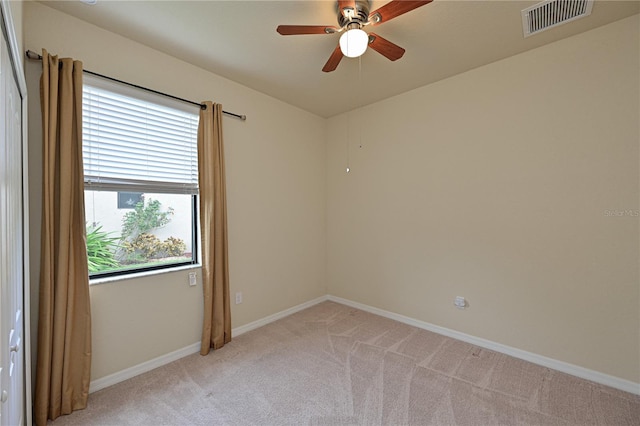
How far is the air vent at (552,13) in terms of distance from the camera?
1.94 m

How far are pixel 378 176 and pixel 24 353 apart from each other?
132 inches

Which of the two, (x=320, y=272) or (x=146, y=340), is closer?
(x=146, y=340)

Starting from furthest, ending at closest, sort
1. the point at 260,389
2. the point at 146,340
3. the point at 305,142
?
the point at 305,142 < the point at 146,340 < the point at 260,389

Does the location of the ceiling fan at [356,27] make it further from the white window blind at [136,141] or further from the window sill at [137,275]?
the window sill at [137,275]

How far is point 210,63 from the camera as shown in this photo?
8.75 ft

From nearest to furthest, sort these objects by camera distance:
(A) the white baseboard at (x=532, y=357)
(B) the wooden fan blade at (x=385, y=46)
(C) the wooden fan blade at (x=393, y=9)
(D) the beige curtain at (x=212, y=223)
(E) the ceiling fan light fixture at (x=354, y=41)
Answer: (C) the wooden fan blade at (x=393, y=9) → (E) the ceiling fan light fixture at (x=354, y=41) → (B) the wooden fan blade at (x=385, y=46) → (A) the white baseboard at (x=532, y=357) → (D) the beige curtain at (x=212, y=223)

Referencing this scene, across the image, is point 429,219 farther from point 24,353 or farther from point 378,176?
point 24,353

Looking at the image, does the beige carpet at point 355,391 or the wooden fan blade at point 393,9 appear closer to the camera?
the wooden fan blade at point 393,9

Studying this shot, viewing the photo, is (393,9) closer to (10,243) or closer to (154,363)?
(10,243)

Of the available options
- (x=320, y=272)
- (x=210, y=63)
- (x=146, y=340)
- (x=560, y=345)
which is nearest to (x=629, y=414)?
(x=560, y=345)

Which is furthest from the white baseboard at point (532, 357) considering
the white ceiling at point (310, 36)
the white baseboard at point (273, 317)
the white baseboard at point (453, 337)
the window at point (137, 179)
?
the white ceiling at point (310, 36)

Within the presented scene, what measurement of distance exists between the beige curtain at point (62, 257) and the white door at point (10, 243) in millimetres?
287

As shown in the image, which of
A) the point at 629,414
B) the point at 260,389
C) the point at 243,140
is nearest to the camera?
the point at 629,414

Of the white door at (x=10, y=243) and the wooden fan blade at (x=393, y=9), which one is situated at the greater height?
the wooden fan blade at (x=393, y=9)
